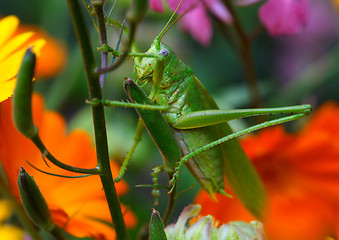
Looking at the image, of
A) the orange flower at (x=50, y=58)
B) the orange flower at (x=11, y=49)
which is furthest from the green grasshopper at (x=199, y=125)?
the orange flower at (x=50, y=58)

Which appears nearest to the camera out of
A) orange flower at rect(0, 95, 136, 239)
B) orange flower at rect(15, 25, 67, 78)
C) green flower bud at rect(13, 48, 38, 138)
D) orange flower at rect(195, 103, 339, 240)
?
green flower bud at rect(13, 48, 38, 138)

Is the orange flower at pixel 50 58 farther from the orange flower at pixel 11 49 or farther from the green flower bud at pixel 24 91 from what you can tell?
the green flower bud at pixel 24 91

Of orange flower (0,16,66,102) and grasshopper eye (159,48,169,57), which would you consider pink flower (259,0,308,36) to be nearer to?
grasshopper eye (159,48,169,57)

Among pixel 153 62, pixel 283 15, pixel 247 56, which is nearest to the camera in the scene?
pixel 153 62

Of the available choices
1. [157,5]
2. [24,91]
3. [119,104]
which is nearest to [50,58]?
[157,5]

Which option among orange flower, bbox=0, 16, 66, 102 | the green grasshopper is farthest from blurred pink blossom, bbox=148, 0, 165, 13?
orange flower, bbox=0, 16, 66, 102

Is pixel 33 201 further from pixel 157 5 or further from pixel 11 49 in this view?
pixel 157 5
